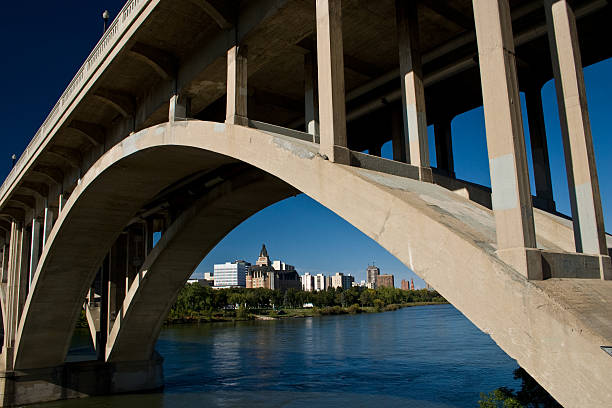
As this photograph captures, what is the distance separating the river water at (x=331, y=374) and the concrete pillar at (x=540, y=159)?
9.79m

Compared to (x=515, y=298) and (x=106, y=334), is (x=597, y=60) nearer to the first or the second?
(x=515, y=298)

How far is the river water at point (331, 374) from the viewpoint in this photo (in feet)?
58.6

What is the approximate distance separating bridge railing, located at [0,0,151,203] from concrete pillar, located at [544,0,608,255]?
694 cm

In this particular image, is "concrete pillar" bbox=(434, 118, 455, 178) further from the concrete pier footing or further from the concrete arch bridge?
the concrete pier footing

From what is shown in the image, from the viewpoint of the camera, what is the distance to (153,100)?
11.8 metres

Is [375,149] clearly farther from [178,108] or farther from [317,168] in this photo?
[317,168]

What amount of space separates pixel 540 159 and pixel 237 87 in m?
4.90

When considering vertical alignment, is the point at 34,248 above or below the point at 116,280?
above

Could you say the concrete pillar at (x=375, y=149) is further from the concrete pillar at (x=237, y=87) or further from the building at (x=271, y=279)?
the building at (x=271, y=279)

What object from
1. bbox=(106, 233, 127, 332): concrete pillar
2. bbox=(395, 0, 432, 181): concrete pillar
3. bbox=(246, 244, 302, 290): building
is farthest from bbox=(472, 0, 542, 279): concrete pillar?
bbox=(246, 244, 302, 290): building

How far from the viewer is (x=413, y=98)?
6633 millimetres

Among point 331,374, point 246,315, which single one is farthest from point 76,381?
point 246,315

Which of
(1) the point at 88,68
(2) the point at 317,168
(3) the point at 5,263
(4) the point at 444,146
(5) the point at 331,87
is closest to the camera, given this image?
(2) the point at 317,168

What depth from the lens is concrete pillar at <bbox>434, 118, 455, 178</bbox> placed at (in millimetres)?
9359
